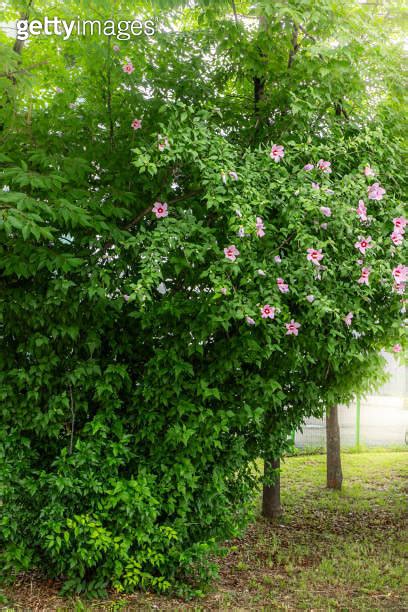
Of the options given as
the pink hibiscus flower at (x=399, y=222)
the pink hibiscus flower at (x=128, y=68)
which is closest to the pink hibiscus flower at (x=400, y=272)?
the pink hibiscus flower at (x=399, y=222)

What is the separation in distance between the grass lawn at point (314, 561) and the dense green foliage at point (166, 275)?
21 cm

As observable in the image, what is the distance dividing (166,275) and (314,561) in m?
2.75

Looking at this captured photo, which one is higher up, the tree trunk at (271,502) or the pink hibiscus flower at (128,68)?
the pink hibiscus flower at (128,68)

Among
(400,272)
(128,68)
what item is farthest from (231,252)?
(128,68)

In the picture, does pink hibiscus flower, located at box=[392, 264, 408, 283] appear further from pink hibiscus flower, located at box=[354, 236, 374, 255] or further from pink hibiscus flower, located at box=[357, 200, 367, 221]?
pink hibiscus flower, located at box=[357, 200, 367, 221]

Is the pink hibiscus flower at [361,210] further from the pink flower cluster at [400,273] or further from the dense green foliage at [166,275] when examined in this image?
the pink flower cluster at [400,273]

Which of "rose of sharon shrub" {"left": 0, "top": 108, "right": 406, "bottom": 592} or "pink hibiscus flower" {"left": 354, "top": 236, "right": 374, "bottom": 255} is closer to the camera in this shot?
"rose of sharon shrub" {"left": 0, "top": 108, "right": 406, "bottom": 592}

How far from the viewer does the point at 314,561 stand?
5133 millimetres

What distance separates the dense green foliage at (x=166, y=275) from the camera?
A: 11.5 ft

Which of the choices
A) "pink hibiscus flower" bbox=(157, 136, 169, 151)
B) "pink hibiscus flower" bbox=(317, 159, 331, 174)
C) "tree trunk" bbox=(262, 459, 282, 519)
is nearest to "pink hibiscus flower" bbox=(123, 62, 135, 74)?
"pink hibiscus flower" bbox=(157, 136, 169, 151)

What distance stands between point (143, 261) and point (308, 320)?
1.04 metres

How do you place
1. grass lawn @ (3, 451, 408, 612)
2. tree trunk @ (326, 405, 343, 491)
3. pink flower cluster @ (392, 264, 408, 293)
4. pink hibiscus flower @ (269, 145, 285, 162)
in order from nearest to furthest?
pink hibiscus flower @ (269, 145, 285, 162) → pink flower cluster @ (392, 264, 408, 293) → grass lawn @ (3, 451, 408, 612) → tree trunk @ (326, 405, 343, 491)

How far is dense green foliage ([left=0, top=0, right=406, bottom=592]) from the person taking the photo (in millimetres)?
3504

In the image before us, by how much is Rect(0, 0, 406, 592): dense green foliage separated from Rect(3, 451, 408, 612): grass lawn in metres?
0.21
